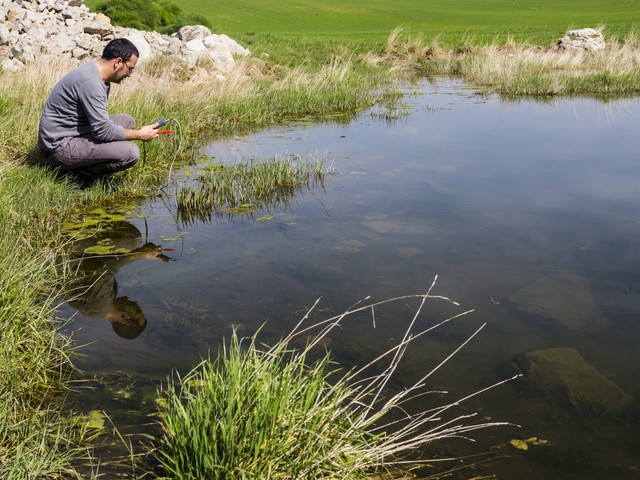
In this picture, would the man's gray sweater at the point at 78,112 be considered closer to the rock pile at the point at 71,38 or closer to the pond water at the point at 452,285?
the pond water at the point at 452,285

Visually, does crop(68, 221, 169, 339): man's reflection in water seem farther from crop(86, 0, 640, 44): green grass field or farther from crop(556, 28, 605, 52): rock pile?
crop(86, 0, 640, 44): green grass field

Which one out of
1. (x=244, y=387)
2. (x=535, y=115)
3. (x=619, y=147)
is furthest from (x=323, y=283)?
(x=535, y=115)

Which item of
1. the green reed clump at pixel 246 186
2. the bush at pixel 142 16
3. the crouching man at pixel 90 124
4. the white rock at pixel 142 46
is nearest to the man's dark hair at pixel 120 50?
the crouching man at pixel 90 124

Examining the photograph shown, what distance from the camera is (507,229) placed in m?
6.82

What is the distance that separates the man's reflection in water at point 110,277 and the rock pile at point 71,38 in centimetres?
830

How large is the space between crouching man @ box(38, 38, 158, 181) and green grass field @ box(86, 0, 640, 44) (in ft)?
115

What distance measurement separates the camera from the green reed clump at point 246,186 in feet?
24.9

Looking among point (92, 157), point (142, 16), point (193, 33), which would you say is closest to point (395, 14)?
point (142, 16)

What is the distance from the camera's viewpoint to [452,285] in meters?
5.42

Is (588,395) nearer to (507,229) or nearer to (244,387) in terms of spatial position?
(244,387)

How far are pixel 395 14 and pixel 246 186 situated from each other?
5604 centimetres

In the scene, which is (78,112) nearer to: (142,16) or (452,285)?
(452,285)

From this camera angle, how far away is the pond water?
3.76m

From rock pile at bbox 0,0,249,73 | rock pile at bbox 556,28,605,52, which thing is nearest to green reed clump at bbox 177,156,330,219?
→ rock pile at bbox 0,0,249,73
